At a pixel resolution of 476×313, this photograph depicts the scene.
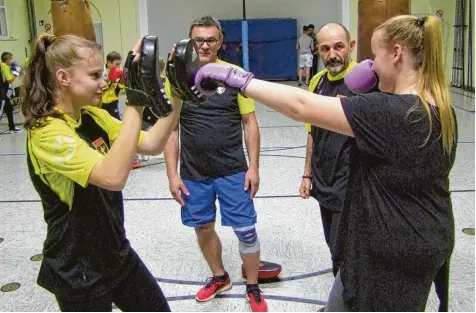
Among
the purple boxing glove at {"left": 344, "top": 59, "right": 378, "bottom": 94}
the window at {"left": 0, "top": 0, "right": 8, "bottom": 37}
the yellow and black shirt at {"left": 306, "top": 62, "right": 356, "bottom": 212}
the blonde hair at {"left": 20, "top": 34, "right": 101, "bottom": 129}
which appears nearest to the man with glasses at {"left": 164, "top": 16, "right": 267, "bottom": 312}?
the yellow and black shirt at {"left": 306, "top": 62, "right": 356, "bottom": 212}

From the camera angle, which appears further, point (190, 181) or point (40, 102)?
point (190, 181)

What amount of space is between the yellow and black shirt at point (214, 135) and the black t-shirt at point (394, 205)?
49.0 inches

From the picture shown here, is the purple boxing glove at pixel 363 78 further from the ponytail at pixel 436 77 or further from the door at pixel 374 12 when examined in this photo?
the door at pixel 374 12

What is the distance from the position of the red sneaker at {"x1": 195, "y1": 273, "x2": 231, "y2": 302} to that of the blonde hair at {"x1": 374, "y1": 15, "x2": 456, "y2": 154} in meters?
1.83

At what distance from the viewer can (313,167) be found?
278 cm

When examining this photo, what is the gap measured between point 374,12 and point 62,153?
1530mm

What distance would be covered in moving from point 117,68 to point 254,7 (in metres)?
11.0

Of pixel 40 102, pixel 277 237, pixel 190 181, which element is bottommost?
pixel 277 237

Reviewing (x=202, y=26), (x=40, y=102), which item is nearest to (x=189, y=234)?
(x=202, y=26)

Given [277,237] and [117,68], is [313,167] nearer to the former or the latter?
[277,237]

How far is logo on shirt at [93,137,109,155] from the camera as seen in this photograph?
1.85 meters

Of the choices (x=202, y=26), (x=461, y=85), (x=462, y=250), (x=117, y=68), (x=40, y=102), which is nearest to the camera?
(x=40, y=102)

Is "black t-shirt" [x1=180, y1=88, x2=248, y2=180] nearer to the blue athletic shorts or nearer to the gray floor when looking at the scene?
the blue athletic shorts

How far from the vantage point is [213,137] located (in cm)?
283
